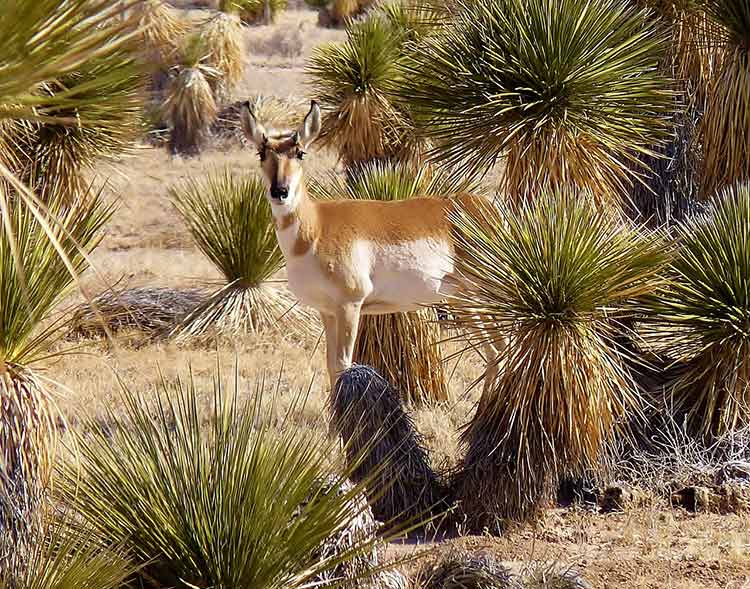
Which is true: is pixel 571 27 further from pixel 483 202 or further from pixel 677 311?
pixel 677 311

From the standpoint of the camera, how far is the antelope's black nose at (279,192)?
7429 mm

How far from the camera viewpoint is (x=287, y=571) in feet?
13.9

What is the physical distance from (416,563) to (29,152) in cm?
401

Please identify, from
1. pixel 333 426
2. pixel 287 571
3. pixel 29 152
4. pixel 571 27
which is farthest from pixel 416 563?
pixel 29 152

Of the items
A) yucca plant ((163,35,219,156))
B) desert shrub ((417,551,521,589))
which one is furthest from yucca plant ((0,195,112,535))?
yucca plant ((163,35,219,156))

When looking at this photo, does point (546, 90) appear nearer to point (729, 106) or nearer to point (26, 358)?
point (729, 106)

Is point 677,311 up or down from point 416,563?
up

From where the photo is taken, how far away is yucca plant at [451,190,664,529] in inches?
253

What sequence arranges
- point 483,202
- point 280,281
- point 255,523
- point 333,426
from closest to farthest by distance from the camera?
point 255,523 → point 333,426 → point 483,202 → point 280,281

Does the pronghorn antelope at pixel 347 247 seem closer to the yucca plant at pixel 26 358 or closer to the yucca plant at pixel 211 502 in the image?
the yucca plant at pixel 26 358

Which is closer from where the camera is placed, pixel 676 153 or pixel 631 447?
pixel 631 447

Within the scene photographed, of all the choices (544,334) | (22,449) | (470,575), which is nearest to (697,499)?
(544,334)

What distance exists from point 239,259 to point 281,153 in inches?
183

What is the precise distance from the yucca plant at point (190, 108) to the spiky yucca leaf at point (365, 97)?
564 inches
